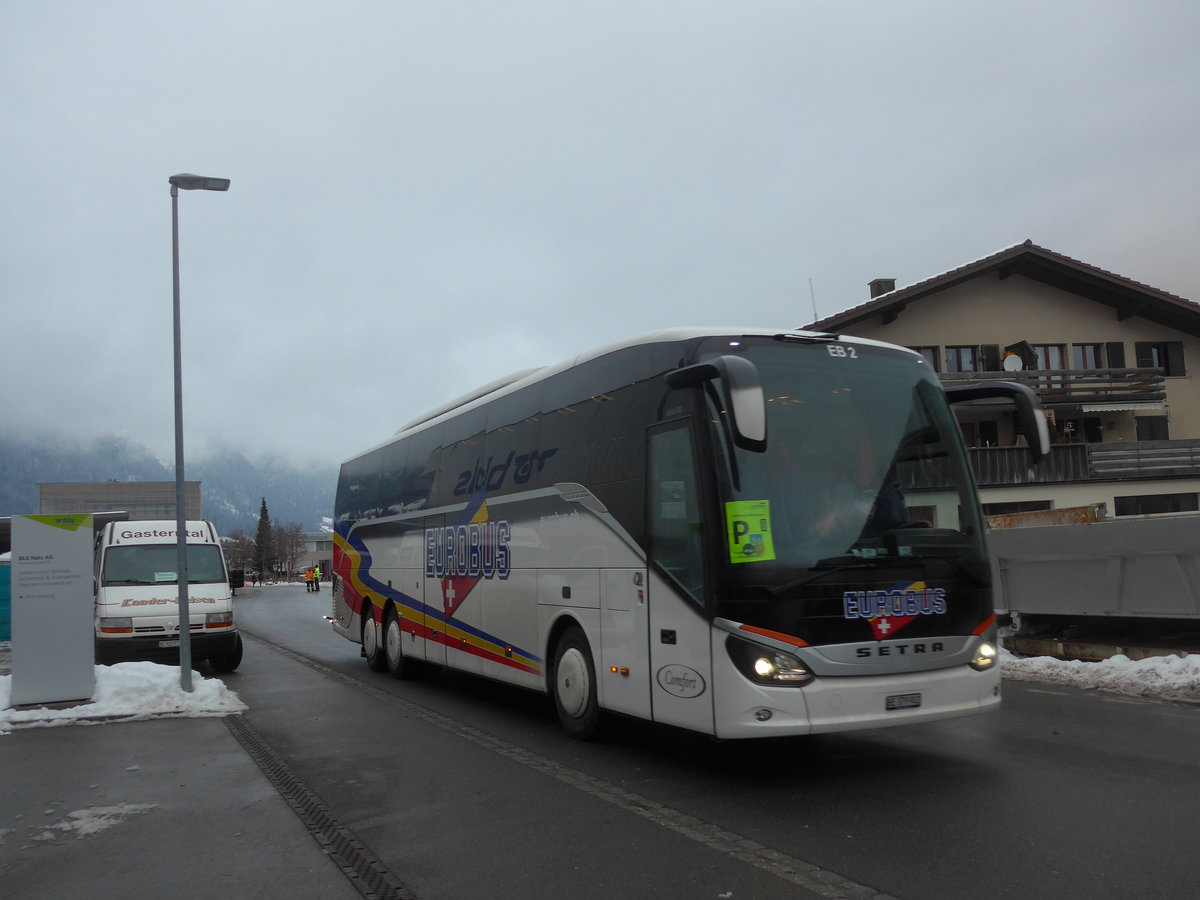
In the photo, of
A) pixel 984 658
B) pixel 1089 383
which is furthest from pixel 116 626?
pixel 1089 383

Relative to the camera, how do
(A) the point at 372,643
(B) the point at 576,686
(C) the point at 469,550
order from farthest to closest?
(A) the point at 372,643 < (C) the point at 469,550 < (B) the point at 576,686

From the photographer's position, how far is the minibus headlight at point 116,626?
14492 millimetres

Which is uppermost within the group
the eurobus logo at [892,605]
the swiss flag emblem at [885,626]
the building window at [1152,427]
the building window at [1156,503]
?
the building window at [1152,427]

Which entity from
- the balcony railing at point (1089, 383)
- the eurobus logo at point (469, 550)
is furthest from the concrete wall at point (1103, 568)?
the balcony railing at point (1089, 383)

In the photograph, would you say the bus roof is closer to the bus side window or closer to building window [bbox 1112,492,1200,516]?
the bus side window

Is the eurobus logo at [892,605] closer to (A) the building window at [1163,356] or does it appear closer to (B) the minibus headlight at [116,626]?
(B) the minibus headlight at [116,626]

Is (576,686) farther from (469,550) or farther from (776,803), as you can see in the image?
(469,550)

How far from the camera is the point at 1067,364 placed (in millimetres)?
32781

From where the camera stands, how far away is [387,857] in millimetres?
5477

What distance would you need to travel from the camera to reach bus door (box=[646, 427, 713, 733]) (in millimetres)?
6746

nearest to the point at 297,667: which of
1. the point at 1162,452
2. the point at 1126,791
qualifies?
the point at 1126,791

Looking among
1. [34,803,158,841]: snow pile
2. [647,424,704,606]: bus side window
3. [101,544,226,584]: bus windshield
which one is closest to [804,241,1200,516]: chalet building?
[101,544,226,584]: bus windshield

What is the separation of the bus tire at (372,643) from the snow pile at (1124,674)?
8.70 m

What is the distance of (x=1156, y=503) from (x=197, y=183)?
30233 millimetres
